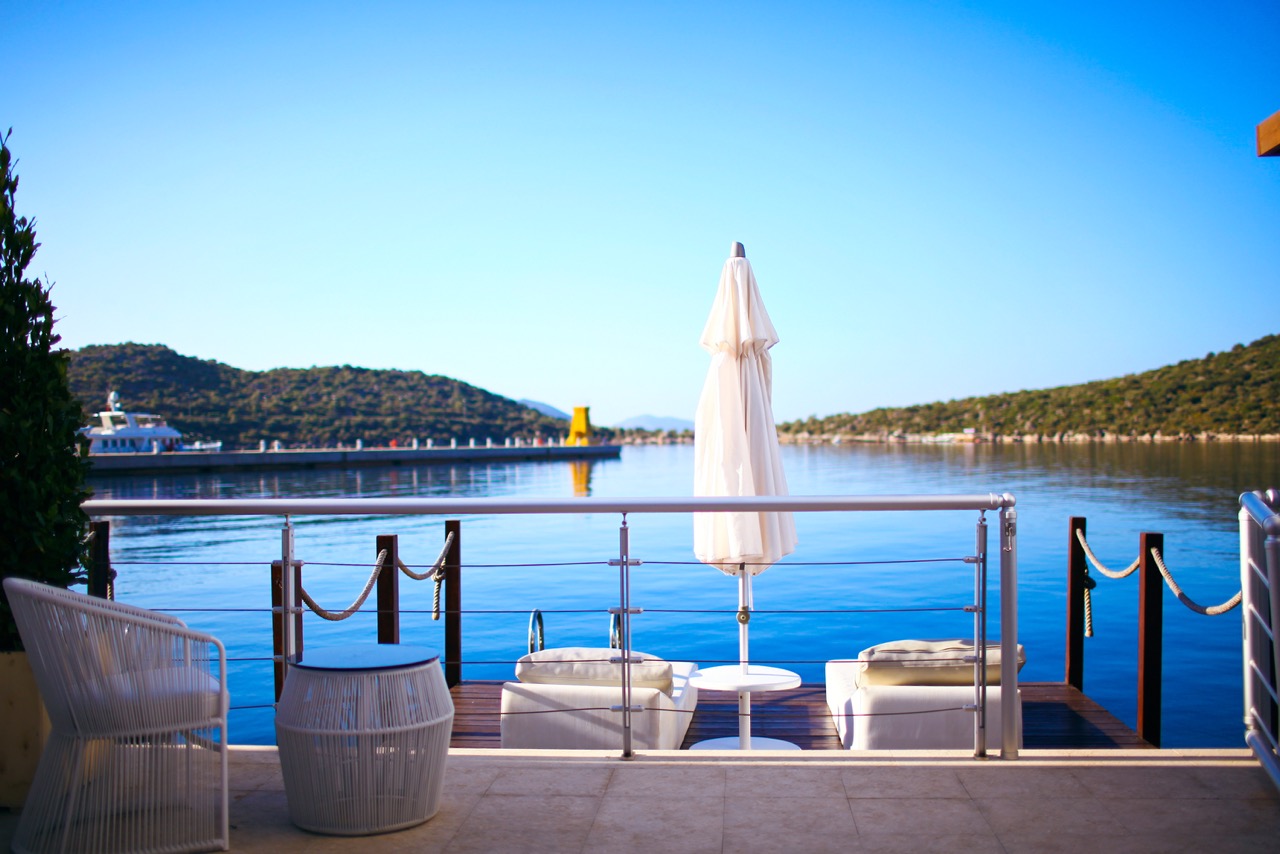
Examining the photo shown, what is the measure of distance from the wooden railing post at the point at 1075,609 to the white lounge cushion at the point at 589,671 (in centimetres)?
296

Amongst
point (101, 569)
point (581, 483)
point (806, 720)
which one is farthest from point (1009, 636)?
point (581, 483)

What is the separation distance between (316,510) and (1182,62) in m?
26.9

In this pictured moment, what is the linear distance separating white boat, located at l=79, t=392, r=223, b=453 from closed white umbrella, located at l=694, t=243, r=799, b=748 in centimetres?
4827

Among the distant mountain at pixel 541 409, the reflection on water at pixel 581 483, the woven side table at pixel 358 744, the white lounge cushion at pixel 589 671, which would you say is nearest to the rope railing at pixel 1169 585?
the white lounge cushion at pixel 589 671

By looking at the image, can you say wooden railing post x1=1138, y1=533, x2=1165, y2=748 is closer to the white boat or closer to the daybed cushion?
the daybed cushion

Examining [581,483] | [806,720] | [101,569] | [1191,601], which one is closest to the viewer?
[101,569]

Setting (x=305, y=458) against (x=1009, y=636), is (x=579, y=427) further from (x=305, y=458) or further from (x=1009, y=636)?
(x=1009, y=636)

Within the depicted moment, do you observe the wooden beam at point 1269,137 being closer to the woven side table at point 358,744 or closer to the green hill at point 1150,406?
the woven side table at point 358,744

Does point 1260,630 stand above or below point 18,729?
above

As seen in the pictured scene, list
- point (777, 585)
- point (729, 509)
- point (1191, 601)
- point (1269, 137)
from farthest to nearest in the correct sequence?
point (777, 585) → point (1191, 601) → point (729, 509) → point (1269, 137)

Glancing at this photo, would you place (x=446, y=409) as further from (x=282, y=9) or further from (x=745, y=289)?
(x=745, y=289)

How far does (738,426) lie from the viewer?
4.51 metres

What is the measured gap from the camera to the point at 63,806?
241cm

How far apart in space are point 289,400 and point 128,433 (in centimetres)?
1409
